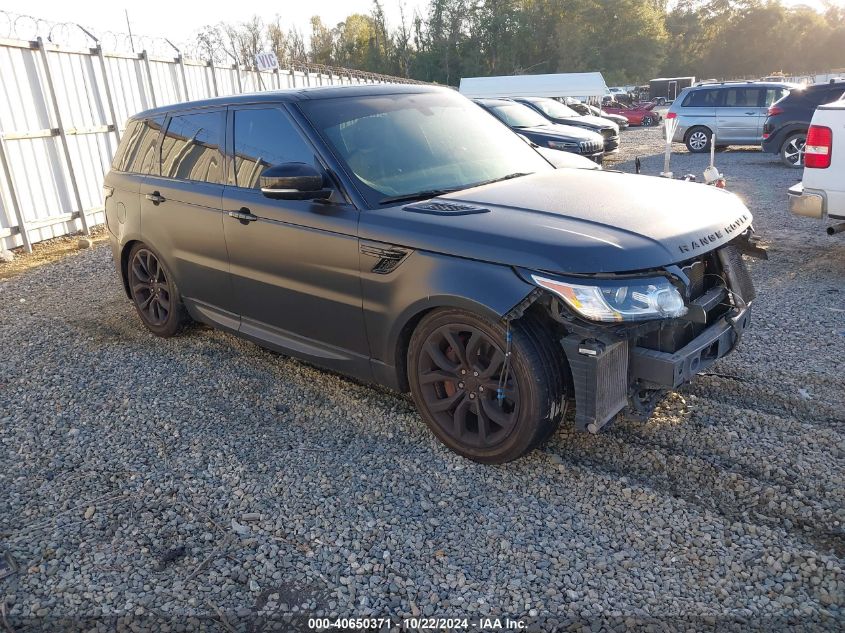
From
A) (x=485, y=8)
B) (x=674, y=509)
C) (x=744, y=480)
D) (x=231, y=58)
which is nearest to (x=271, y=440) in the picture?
(x=674, y=509)

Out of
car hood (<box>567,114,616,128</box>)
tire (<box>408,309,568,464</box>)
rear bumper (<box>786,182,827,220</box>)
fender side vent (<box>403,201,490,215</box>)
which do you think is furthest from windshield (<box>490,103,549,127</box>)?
tire (<box>408,309,568,464</box>)

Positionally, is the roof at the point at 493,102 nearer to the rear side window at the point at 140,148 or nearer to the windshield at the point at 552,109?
the windshield at the point at 552,109

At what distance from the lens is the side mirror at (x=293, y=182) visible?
11.1 feet

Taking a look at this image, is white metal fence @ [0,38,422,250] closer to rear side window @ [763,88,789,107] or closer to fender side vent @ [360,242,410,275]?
fender side vent @ [360,242,410,275]

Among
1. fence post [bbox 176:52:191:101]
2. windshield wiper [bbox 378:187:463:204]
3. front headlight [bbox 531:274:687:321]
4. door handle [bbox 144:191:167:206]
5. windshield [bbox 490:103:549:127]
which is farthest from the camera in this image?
windshield [bbox 490:103:549:127]

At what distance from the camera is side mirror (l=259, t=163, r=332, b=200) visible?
3395mm

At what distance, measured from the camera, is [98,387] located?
179 inches

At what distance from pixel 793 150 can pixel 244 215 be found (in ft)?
42.2

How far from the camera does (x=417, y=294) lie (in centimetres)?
318

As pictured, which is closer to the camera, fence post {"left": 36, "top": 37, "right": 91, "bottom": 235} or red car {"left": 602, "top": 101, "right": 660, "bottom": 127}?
fence post {"left": 36, "top": 37, "right": 91, "bottom": 235}

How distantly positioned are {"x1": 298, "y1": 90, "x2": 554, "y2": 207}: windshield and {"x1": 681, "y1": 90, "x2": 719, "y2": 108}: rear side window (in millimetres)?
14824

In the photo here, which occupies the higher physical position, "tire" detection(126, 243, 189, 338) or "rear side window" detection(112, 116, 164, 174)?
"rear side window" detection(112, 116, 164, 174)

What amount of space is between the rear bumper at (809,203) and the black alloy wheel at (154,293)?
5.55 meters

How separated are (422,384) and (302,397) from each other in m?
1.15
